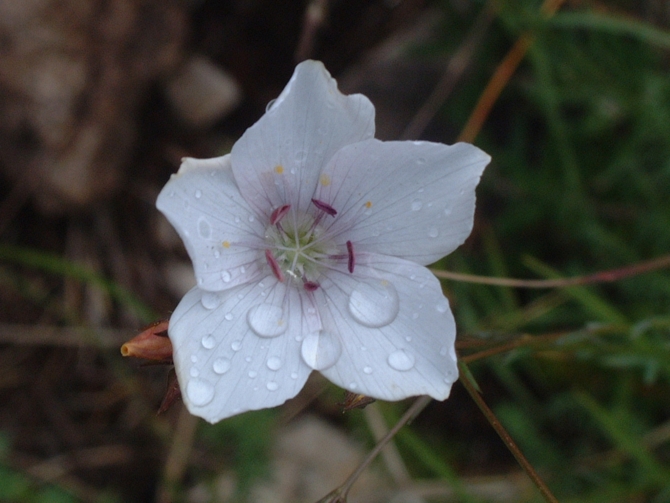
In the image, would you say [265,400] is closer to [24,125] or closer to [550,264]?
[24,125]

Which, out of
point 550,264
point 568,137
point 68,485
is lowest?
point 68,485

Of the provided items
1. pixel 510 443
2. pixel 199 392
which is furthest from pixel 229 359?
pixel 510 443

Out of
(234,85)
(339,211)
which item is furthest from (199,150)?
(339,211)

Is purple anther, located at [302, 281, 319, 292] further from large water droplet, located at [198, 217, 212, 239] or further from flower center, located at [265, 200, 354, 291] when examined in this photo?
large water droplet, located at [198, 217, 212, 239]

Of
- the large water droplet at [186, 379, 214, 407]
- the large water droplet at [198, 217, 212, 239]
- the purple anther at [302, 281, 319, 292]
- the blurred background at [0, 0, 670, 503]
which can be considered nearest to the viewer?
the large water droplet at [186, 379, 214, 407]

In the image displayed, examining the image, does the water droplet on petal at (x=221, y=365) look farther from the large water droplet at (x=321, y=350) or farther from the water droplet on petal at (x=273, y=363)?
the large water droplet at (x=321, y=350)

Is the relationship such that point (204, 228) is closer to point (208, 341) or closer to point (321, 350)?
point (208, 341)

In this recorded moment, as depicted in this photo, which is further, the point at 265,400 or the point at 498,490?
the point at 498,490

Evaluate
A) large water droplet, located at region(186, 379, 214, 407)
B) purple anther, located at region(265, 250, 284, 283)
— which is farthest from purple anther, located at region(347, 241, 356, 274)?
large water droplet, located at region(186, 379, 214, 407)
